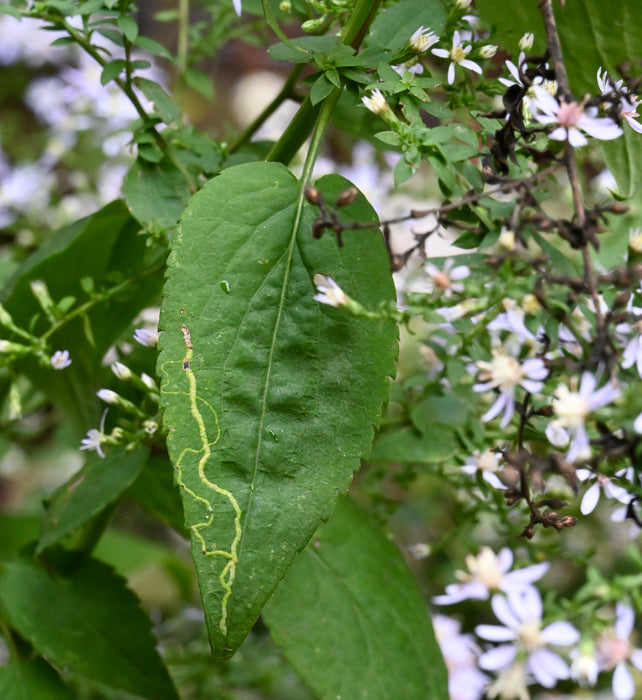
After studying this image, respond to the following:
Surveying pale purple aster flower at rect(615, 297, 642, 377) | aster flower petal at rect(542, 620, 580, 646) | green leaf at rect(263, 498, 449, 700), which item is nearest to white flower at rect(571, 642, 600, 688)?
aster flower petal at rect(542, 620, 580, 646)

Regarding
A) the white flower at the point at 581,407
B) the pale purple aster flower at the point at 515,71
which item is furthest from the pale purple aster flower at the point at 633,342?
the pale purple aster flower at the point at 515,71

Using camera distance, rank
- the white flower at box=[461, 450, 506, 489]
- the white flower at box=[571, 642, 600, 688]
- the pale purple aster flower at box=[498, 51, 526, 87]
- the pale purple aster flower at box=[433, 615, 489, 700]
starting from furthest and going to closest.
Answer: the pale purple aster flower at box=[433, 615, 489, 700]
the white flower at box=[461, 450, 506, 489]
the pale purple aster flower at box=[498, 51, 526, 87]
the white flower at box=[571, 642, 600, 688]

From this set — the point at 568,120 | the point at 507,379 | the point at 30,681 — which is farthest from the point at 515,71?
the point at 30,681

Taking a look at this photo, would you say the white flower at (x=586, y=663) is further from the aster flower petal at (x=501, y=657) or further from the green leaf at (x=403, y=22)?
the green leaf at (x=403, y=22)

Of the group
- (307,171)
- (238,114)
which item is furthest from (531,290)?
(238,114)

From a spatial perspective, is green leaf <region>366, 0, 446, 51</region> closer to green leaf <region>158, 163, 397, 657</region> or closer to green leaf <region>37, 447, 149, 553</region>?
green leaf <region>158, 163, 397, 657</region>

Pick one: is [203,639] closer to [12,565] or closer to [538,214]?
[12,565]
